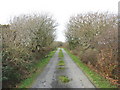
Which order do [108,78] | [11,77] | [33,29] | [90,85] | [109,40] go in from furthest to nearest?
[33,29], [109,40], [108,78], [90,85], [11,77]

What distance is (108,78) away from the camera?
8172mm

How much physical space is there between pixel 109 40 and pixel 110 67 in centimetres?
216

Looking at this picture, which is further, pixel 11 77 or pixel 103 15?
pixel 103 15

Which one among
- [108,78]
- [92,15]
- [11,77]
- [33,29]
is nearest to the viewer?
[11,77]

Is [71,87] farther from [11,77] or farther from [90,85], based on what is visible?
[11,77]

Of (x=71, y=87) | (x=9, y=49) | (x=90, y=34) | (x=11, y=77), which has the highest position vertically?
(x=90, y=34)

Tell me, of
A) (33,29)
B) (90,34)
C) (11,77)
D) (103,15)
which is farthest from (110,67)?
(103,15)

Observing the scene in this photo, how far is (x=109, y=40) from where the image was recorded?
8.80 metres

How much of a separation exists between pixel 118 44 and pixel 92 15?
1551 centimetres

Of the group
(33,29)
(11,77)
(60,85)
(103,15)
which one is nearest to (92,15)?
(103,15)

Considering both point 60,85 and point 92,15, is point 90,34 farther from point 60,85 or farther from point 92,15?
point 60,85

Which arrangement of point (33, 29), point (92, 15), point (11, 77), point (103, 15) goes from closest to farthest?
point (11, 77)
point (33, 29)
point (103, 15)
point (92, 15)

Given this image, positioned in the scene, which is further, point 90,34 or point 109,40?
point 90,34

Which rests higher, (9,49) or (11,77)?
(9,49)
